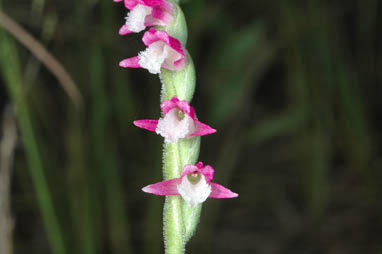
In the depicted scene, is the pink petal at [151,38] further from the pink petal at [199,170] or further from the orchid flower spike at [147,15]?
the pink petal at [199,170]

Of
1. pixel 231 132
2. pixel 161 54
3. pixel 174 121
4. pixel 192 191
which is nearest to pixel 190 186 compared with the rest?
pixel 192 191

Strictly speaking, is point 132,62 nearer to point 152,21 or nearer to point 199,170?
point 152,21

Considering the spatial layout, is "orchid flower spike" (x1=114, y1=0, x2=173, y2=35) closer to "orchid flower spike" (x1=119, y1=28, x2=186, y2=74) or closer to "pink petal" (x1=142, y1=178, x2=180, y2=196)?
"orchid flower spike" (x1=119, y1=28, x2=186, y2=74)

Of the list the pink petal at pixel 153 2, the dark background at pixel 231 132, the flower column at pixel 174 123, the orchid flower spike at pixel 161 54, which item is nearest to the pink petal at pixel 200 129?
the flower column at pixel 174 123

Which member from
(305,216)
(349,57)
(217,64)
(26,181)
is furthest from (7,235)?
(349,57)

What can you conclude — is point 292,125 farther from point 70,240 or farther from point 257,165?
point 70,240
